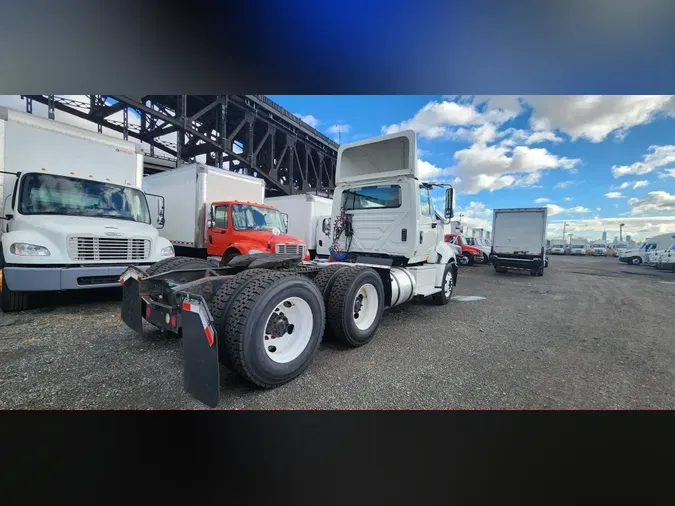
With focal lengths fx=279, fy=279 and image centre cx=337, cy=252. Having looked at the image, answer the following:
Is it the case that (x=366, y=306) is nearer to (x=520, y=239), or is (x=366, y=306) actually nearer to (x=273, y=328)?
(x=273, y=328)

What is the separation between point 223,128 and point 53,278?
3693 millimetres

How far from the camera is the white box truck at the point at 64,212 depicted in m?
3.96

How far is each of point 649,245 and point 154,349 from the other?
28.2 metres

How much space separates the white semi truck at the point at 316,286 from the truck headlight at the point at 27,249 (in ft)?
6.16

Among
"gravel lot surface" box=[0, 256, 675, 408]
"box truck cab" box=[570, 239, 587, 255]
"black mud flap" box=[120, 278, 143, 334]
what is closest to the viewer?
"gravel lot surface" box=[0, 256, 675, 408]

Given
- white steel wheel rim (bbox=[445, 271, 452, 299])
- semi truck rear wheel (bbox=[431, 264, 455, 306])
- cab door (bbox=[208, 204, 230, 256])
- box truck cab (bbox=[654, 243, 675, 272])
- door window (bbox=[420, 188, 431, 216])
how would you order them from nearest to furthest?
door window (bbox=[420, 188, 431, 216]), semi truck rear wheel (bbox=[431, 264, 455, 306]), white steel wheel rim (bbox=[445, 271, 452, 299]), cab door (bbox=[208, 204, 230, 256]), box truck cab (bbox=[654, 243, 675, 272])

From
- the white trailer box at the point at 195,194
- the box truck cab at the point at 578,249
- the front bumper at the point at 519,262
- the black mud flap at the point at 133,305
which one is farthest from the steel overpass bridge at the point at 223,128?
the box truck cab at the point at 578,249

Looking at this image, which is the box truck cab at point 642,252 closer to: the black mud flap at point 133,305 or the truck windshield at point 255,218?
the truck windshield at point 255,218

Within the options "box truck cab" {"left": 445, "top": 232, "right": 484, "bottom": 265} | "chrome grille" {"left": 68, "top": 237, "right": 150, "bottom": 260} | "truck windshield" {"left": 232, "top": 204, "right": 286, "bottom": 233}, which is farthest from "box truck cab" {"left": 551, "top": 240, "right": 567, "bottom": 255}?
"chrome grille" {"left": 68, "top": 237, "right": 150, "bottom": 260}

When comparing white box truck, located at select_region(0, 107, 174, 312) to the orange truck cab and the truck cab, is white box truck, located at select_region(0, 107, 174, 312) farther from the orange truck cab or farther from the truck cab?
the truck cab

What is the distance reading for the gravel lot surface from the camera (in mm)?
2332

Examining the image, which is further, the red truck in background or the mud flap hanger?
the red truck in background

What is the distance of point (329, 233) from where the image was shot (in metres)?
5.75
